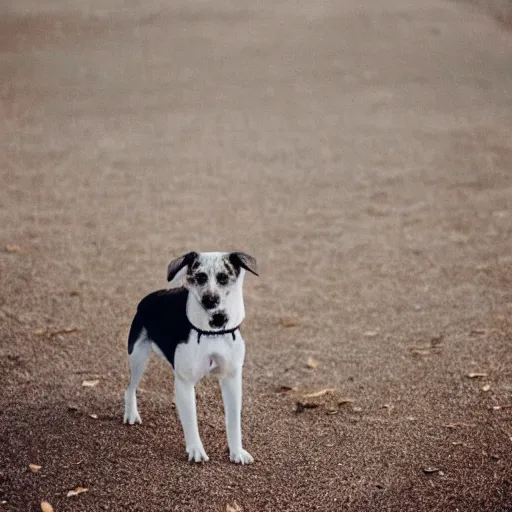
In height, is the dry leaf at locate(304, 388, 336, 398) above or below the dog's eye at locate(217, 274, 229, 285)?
below

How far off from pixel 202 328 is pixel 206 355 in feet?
0.51

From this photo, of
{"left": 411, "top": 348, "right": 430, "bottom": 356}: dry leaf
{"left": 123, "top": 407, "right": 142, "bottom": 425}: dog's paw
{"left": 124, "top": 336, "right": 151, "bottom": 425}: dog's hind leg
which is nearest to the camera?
{"left": 124, "top": 336, "right": 151, "bottom": 425}: dog's hind leg

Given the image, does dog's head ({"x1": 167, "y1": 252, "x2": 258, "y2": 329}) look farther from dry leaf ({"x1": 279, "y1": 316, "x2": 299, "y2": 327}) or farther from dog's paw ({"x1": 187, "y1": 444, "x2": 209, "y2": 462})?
dry leaf ({"x1": 279, "y1": 316, "x2": 299, "y2": 327})

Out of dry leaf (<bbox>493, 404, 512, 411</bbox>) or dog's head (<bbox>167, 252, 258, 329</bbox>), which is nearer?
dog's head (<bbox>167, 252, 258, 329</bbox>)

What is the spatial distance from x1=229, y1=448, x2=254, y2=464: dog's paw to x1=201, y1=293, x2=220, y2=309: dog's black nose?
107 cm

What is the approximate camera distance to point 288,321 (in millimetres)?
7969

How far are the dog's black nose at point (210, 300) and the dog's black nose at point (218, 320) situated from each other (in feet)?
0.22

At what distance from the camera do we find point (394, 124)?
585 inches

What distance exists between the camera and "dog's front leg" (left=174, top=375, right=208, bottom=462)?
507 cm

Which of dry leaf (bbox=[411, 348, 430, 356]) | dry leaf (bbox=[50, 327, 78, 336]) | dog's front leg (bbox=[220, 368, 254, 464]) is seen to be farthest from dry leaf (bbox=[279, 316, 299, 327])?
dog's front leg (bbox=[220, 368, 254, 464])

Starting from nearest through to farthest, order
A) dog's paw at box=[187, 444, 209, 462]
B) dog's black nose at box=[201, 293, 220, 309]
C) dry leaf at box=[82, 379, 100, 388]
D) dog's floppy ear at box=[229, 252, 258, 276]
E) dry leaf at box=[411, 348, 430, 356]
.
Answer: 1. dog's black nose at box=[201, 293, 220, 309]
2. dog's floppy ear at box=[229, 252, 258, 276]
3. dog's paw at box=[187, 444, 209, 462]
4. dry leaf at box=[82, 379, 100, 388]
5. dry leaf at box=[411, 348, 430, 356]

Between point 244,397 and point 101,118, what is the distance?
32.9 feet

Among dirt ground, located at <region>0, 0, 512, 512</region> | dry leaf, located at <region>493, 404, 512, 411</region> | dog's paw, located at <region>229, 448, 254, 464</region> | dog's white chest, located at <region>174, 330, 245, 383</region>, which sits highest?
dog's white chest, located at <region>174, 330, 245, 383</region>

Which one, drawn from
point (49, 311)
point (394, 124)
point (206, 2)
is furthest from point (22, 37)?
point (49, 311)
